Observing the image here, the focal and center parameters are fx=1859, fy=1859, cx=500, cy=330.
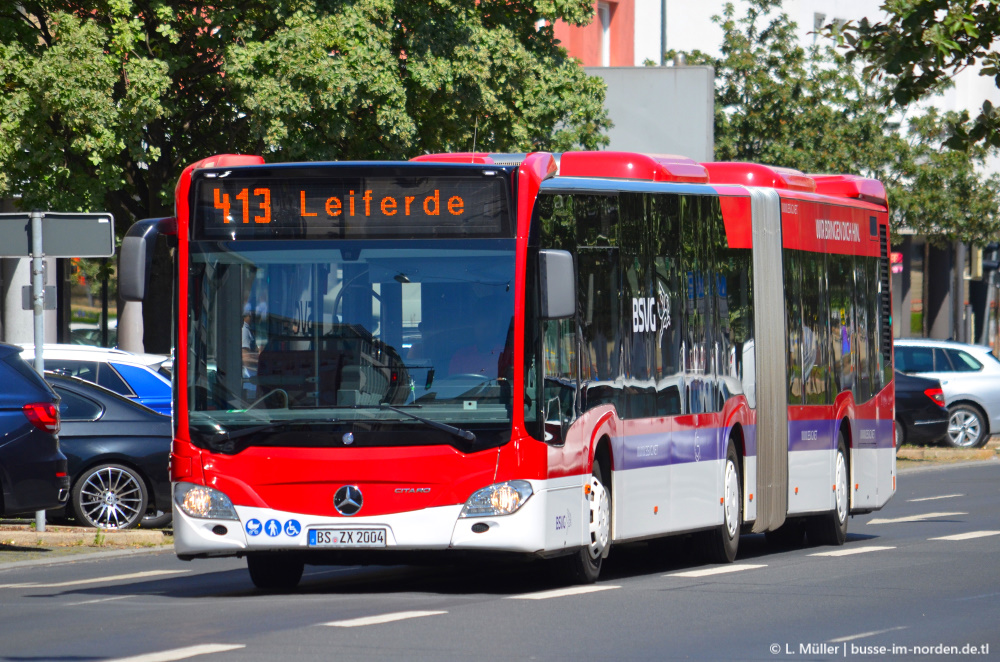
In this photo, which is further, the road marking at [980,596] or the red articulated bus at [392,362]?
the road marking at [980,596]

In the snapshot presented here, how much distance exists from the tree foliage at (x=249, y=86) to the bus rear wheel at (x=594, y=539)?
39.6 feet

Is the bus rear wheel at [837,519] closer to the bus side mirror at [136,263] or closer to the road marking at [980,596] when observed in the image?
the road marking at [980,596]

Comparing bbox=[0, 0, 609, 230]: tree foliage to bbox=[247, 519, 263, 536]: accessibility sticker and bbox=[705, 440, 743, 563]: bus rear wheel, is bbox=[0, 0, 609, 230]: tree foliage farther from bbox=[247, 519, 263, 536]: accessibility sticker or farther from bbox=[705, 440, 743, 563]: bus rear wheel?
bbox=[247, 519, 263, 536]: accessibility sticker

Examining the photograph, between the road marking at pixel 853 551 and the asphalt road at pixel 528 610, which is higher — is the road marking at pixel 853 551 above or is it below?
below

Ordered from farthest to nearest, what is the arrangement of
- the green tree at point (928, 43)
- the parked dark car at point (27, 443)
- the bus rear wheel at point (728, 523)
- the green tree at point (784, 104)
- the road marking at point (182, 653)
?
the green tree at point (784, 104), the green tree at point (928, 43), the parked dark car at point (27, 443), the bus rear wheel at point (728, 523), the road marking at point (182, 653)

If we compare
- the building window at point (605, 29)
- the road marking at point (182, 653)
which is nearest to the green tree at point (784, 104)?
the building window at point (605, 29)

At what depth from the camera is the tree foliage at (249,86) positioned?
22.5 metres

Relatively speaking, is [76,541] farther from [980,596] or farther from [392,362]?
[980,596]

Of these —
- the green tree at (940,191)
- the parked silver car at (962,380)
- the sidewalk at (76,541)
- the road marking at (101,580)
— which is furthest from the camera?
the green tree at (940,191)

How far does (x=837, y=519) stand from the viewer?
15.6 metres

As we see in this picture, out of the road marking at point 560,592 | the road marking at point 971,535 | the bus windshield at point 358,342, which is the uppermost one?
the bus windshield at point 358,342

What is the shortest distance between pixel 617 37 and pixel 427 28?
19809mm

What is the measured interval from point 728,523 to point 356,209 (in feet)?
13.8

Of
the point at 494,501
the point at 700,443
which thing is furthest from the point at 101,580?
the point at 700,443
